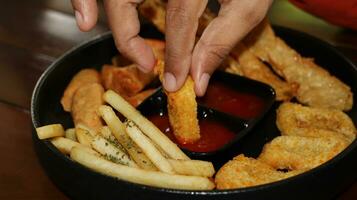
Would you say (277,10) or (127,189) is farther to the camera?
(277,10)

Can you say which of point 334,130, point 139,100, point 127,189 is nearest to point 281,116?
point 334,130

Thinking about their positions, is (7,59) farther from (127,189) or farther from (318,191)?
(318,191)

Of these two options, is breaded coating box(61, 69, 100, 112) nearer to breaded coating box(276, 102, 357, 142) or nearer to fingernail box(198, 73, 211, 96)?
fingernail box(198, 73, 211, 96)

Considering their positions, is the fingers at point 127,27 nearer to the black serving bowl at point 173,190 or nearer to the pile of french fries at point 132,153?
the pile of french fries at point 132,153

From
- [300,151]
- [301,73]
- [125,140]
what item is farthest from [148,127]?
[301,73]

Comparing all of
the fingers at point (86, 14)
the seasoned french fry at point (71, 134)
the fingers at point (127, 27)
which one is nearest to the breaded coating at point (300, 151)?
the fingers at point (127, 27)

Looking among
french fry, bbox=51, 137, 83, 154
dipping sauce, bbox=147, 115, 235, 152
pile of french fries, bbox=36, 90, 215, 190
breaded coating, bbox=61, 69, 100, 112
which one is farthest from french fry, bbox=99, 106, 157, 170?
breaded coating, bbox=61, 69, 100, 112
